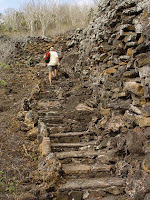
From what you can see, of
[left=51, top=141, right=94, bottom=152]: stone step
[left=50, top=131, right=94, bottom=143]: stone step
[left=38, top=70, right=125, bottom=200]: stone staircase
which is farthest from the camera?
[left=50, top=131, right=94, bottom=143]: stone step

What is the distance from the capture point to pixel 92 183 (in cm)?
311

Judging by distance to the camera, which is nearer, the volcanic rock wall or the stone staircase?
the volcanic rock wall

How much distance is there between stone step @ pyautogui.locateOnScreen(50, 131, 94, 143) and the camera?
4473 millimetres

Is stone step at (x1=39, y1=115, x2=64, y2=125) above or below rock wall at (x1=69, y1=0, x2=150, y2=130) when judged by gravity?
below

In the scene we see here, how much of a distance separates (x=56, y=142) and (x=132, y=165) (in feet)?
6.95

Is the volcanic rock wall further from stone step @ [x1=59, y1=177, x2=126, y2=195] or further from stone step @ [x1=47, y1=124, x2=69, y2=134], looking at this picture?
stone step @ [x1=47, y1=124, x2=69, y2=134]

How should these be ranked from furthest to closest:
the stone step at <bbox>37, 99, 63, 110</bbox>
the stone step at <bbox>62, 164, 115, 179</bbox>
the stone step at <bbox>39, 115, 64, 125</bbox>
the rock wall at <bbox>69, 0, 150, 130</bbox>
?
the stone step at <bbox>37, 99, 63, 110</bbox> → the stone step at <bbox>39, 115, 64, 125</bbox> → the stone step at <bbox>62, 164, 115, 179</bbox> → the rock wall at <bbox>69, 0, 150, 130</bbox>

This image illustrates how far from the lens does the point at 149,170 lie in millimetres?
2502

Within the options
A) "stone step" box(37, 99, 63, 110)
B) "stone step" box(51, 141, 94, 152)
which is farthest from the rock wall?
"stone step" box(37, 99, 63, 110)

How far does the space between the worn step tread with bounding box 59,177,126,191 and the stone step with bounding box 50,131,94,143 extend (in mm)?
1373

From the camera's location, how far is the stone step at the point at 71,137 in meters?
4.47

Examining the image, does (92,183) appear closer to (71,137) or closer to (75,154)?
(75,154)

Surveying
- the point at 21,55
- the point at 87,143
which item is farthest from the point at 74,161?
the point at 21,55

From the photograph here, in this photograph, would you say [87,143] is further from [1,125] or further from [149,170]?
[1,125]
